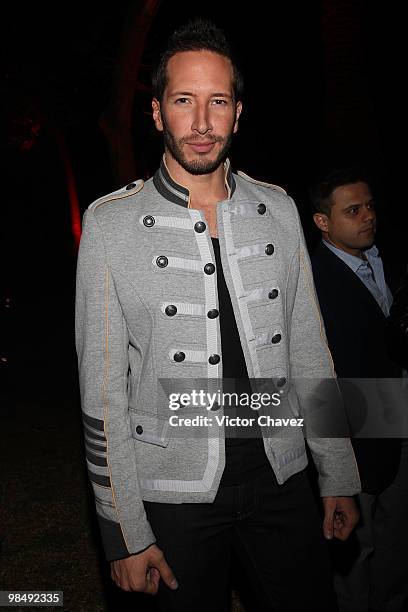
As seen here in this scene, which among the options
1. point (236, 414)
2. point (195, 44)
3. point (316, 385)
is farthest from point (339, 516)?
point (195, 44)

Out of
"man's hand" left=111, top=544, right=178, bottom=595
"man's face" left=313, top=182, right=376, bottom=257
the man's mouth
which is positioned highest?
the man's mouth

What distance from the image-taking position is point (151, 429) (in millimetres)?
2578

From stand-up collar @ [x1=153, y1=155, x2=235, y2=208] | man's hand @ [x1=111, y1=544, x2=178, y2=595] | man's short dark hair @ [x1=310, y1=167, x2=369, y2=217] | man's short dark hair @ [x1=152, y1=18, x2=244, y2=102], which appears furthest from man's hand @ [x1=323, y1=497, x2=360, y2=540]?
man's short dark hair @ [x1=310, y1=167, x2=369, y2=217]

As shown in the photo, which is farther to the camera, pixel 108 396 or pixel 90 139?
pixel 90 139

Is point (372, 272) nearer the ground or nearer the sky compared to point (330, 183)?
nearer the ground

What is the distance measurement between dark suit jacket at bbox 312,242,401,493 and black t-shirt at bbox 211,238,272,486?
1082 millimetres

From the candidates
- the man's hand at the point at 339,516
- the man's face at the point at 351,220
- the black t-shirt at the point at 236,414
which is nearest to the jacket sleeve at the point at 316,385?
the man's hand at the point at 339,516

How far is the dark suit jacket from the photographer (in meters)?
3.58

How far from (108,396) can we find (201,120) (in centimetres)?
110

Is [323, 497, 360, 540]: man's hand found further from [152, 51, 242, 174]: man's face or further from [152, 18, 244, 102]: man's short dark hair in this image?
[152, 18, 244, 102]: man's short dark hair

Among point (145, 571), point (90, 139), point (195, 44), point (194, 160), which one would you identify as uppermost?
point (90, 139)

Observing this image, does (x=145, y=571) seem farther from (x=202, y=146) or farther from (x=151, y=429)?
(x=202, y=146)

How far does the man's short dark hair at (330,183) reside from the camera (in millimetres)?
4102

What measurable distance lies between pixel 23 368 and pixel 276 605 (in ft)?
33.1
